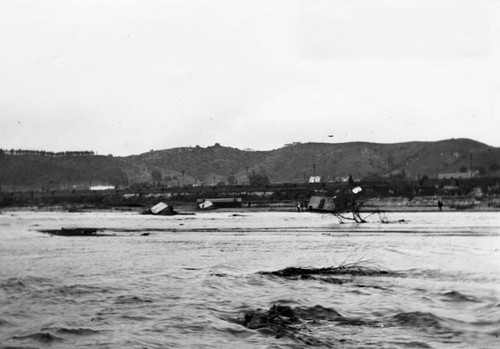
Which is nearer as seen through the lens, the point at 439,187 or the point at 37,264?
the point at 37,264

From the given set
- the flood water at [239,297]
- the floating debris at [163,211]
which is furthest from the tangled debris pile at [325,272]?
the floating debris at [163,211]

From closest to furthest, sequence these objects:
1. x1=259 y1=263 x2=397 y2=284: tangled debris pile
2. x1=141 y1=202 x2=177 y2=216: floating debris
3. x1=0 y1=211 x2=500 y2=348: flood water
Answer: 1. x1=0 y1=211 x2=500 y2=348: flood water
2. x1=259 y1=263 x2=397 y2=284: tangled debris pile
3. x1=141 y1=202 x2=177 y2=216: floating debris

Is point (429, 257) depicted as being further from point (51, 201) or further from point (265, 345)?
point (51, 201)

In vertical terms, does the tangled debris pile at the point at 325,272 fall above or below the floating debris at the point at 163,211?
below

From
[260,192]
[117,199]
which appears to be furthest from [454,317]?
[117,199]

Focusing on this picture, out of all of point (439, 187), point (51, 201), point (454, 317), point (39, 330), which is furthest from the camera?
point (51, 201)

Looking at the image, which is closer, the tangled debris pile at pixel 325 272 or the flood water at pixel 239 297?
the flood water at pixel 239 297

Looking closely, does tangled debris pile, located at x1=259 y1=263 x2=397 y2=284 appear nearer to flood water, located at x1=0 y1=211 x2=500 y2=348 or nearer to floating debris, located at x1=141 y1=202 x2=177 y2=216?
flood water, located at x1=0 y1=211 x2=500 y2=348

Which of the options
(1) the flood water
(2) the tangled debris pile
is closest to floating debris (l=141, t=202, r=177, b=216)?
(1) the flood water

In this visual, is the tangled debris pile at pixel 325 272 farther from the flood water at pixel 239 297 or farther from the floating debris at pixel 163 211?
the floating debris at pixel 163 211
